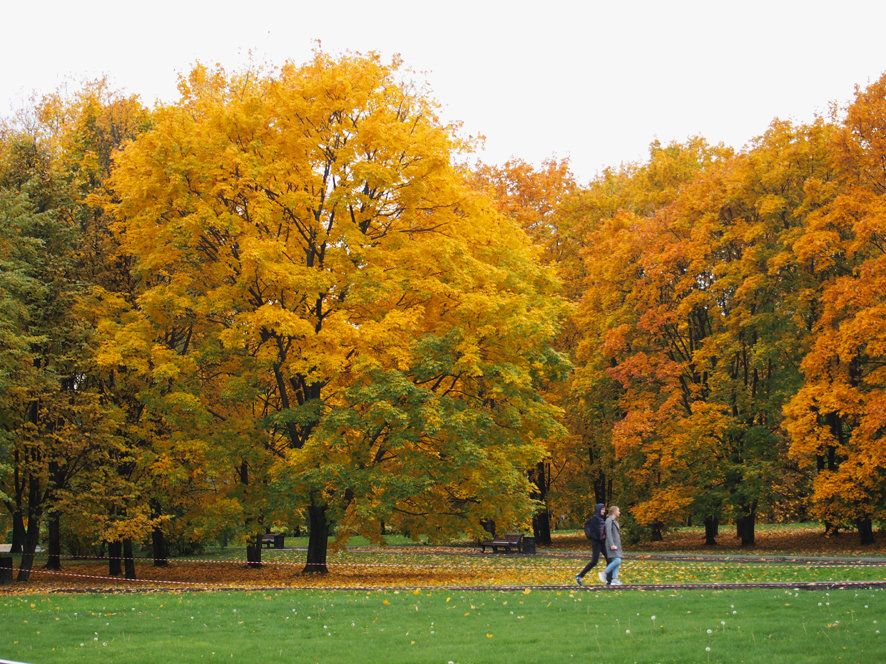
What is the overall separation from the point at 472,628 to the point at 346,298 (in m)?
10.4

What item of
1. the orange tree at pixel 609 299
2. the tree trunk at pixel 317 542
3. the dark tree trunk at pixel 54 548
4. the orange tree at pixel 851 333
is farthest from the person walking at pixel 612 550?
the dark tree trunk at pixel 54 548

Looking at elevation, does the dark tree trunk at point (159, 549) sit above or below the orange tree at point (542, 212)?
below

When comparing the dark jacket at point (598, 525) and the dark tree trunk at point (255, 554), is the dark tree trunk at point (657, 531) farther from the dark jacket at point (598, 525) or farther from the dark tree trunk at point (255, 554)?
the dark jacket at point (598, 525)

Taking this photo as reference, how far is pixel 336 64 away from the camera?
22.1 m

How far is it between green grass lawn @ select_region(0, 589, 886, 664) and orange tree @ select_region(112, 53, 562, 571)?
5518 millimetres

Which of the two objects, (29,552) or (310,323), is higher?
(310,323)

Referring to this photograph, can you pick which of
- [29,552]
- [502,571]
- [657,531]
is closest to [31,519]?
[29,552]

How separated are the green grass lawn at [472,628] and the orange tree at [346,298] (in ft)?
18.1

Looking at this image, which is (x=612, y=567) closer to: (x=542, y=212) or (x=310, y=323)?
(x=310, y=323)

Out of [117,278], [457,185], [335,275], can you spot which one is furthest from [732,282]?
[117,278]

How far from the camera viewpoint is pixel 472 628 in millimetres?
11102

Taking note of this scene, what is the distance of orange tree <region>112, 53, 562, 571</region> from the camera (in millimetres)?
19656

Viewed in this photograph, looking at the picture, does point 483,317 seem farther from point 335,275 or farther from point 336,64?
point 336,64

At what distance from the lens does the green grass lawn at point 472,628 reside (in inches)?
358
